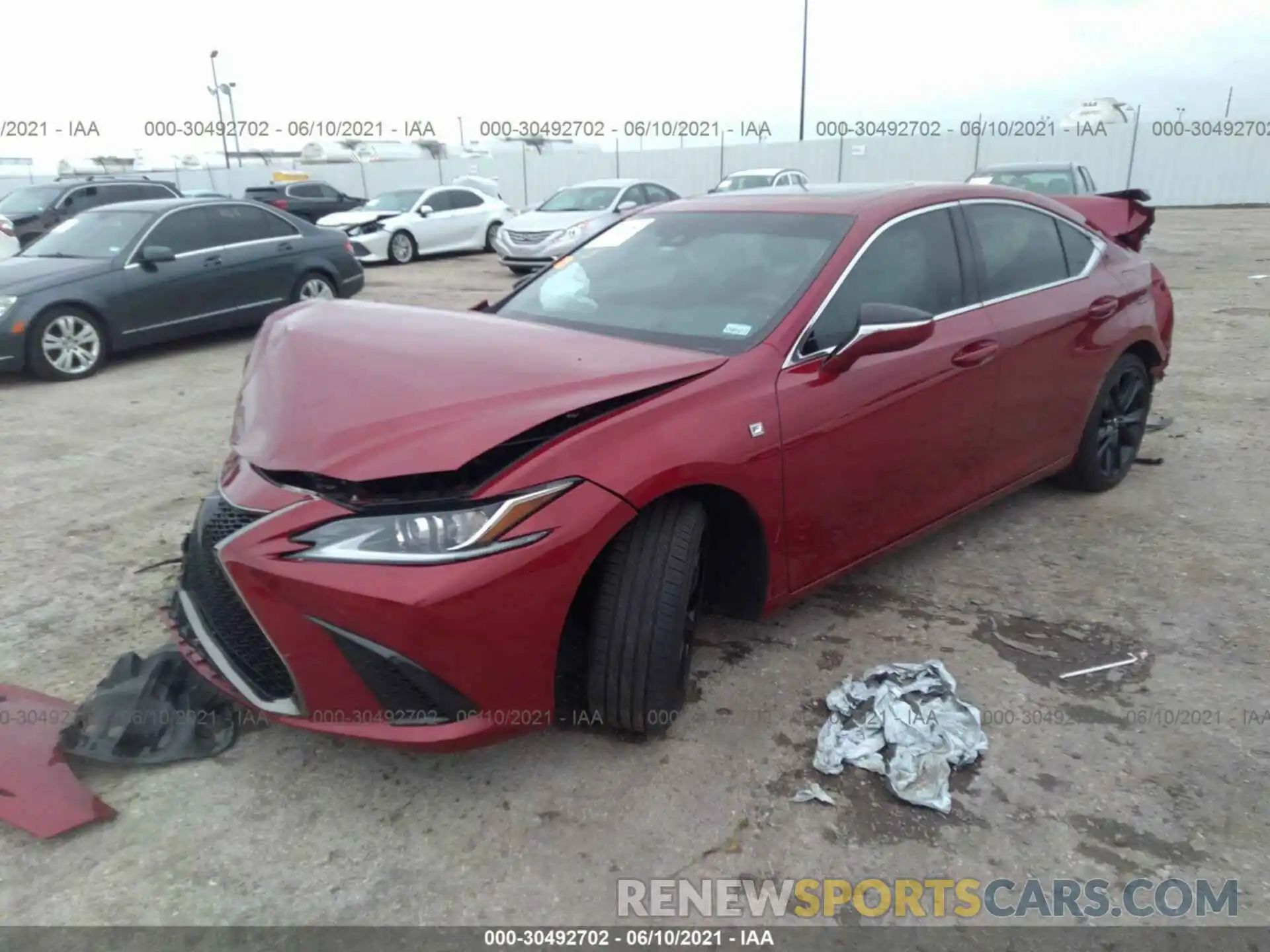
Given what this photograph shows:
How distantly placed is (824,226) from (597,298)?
0.89 m

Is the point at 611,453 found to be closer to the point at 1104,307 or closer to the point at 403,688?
the point at 403,688

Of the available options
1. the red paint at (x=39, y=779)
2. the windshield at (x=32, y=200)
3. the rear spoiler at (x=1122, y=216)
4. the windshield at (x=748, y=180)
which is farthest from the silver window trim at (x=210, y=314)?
the windshield at (x=32, y=200)

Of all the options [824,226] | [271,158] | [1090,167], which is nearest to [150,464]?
[824,226]

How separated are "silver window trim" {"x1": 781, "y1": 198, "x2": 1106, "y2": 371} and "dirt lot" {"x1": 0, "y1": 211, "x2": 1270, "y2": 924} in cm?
107

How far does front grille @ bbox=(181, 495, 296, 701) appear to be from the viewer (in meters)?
2.43

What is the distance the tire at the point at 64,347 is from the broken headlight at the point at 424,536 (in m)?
6.59

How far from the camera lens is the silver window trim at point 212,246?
815 centimetres

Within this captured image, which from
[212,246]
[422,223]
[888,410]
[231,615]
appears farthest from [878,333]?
[422,223]

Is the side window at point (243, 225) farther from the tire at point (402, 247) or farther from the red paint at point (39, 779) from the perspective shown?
the tire at point (402, 247)

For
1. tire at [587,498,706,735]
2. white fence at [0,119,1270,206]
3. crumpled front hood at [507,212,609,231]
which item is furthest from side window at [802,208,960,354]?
white fence at [0,119,1270,206]

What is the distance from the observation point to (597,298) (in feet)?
11.6

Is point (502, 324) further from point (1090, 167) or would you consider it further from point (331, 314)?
point (1090, 167)

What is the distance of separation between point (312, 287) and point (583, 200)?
23.2 feet

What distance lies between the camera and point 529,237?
14305mm
